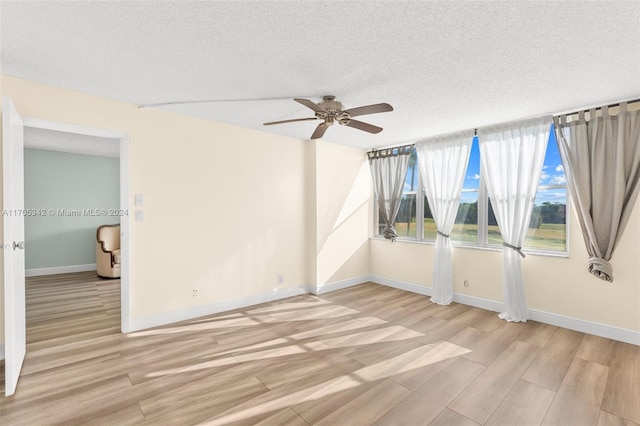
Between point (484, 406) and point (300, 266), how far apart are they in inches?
125

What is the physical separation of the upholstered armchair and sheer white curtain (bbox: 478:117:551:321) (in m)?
6.63

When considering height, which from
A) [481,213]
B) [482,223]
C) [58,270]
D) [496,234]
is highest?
[481,213]

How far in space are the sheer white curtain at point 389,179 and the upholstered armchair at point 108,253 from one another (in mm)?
5207

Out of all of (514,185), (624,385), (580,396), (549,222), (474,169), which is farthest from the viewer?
(474,169)

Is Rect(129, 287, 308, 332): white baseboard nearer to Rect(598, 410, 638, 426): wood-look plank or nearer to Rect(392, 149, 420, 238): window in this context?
Rect(392, 149, 420, 238): window

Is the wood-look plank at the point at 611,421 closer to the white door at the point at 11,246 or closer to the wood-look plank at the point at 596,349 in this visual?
the wood-look plank at the point at 596,349

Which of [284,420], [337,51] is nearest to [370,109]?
[337,51]

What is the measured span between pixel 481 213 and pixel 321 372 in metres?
3.24

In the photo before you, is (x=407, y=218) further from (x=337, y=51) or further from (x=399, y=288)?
(x=337, y=51)

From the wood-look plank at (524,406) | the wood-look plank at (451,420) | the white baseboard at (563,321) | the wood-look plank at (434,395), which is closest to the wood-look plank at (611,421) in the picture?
the wood-look plank at (524,406)

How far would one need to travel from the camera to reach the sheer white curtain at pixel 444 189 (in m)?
4.28

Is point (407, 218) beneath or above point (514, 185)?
beneath

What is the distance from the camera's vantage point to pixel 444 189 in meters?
4.46

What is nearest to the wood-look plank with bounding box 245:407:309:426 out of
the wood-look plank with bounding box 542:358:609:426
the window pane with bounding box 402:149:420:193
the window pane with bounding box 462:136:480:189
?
the wood-look plank with bounding box 542:358:609:426
